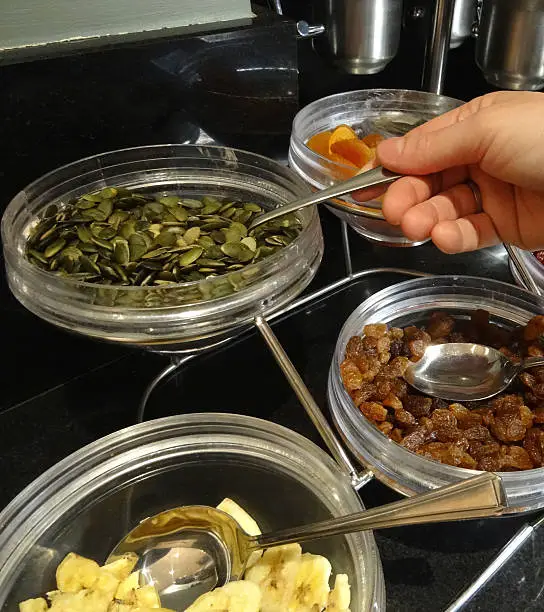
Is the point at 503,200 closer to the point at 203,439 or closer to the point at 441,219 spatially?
the point at 441,219

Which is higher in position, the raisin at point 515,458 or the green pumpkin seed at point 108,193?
the green pumpkin seed at point 108,193

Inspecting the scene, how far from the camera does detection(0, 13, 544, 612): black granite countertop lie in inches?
25.2

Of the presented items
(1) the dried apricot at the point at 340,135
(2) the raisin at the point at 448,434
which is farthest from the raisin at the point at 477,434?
(1) the dried apricot at the point at 340,135

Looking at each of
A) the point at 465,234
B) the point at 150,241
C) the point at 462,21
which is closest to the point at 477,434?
the point at 465,234

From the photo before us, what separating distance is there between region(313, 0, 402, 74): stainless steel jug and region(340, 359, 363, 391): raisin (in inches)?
19.9

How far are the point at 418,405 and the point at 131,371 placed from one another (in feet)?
1.45

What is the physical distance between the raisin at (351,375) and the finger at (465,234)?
0.18 metres

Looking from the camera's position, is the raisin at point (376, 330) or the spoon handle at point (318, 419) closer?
the spoon handle at point (318, 419)

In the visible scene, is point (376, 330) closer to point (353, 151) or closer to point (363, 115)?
point (353, 151)

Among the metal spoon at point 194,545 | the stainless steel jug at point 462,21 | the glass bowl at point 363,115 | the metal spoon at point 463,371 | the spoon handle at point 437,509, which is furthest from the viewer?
the stainless steel jug at point 462,21

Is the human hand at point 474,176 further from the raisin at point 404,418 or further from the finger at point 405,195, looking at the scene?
the raisin at point 404,418

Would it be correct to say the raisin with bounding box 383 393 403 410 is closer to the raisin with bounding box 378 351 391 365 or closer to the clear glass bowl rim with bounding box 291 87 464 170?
the raisin with bounding box 378 351 391 365

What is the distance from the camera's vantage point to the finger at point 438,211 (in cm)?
65

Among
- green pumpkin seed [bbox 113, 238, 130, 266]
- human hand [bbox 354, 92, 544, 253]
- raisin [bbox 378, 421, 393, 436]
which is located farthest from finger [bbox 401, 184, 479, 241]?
green pumpkin seed [bbox 113, 238, 130, 266]
